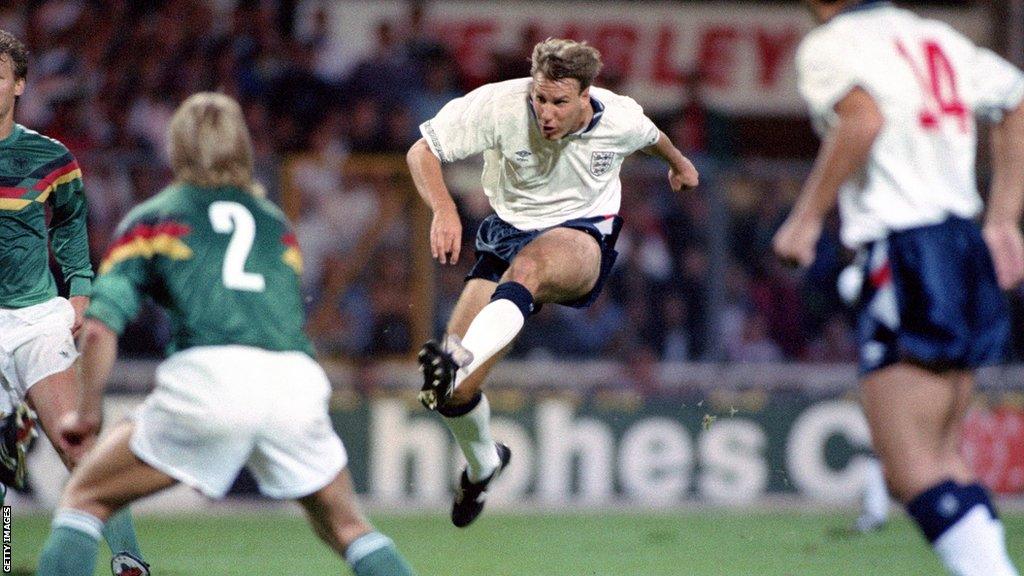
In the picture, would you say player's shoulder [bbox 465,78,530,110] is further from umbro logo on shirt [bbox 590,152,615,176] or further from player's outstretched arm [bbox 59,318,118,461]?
player's outstretched arm [bbox 59,318,118,461]

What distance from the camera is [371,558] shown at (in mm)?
4699

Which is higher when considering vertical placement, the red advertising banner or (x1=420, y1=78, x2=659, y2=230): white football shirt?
(x1=420, y1=78, x2=659, y2=230): white football shirt

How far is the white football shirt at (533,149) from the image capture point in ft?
22.2

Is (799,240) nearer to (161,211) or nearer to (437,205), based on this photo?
(161,211)

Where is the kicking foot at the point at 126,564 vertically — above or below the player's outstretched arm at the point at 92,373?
below

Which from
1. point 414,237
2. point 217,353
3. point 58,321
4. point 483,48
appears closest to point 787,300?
point 414,237

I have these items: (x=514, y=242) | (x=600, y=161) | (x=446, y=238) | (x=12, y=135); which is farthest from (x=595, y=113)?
(x=12, y=135)

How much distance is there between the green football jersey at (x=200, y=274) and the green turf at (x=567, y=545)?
358cm

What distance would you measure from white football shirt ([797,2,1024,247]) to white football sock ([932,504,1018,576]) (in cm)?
87

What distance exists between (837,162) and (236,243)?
1.77 meters

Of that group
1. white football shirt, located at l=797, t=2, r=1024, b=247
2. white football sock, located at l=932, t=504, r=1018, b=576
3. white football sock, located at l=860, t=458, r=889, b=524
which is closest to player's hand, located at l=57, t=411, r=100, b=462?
white football shirt, located at l=797, t=2, r=1024, b=247

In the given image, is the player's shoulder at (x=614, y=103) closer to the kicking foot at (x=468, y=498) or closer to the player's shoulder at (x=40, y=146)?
the kicking foot at (x=468, y=498)

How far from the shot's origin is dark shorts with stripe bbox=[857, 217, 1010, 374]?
4500mm

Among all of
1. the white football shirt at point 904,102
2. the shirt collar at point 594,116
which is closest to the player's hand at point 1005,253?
the white football shirt at point 904,102
